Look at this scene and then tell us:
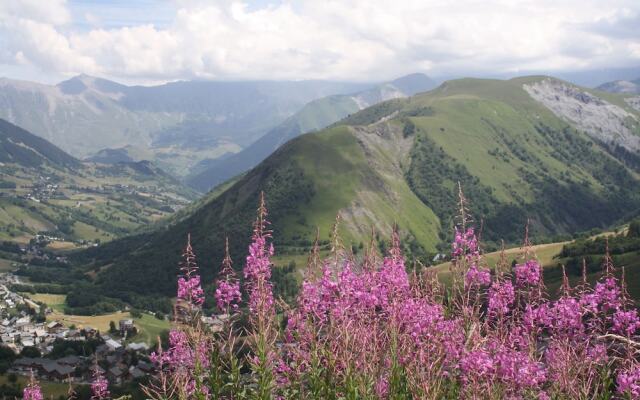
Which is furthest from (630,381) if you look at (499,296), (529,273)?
(529,273)

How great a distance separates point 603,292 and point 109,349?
19451 centimetres

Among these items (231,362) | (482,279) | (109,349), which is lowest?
(109,349)

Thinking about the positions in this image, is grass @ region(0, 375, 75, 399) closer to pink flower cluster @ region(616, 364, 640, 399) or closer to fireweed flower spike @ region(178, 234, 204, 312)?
fireweed flower spike @ region(178, 234, 204, 312)

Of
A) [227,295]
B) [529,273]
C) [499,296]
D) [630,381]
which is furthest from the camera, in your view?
[529,273]

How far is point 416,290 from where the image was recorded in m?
14.2

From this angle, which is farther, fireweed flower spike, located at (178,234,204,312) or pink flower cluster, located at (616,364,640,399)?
fireweed flower spike, located at (178,234,204,312)

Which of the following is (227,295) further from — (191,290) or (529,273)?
(529,273)

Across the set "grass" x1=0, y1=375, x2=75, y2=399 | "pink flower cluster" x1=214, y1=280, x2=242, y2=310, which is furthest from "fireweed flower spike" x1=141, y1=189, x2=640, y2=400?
"grass" x1=0, y1=375, x2=75, y2=399

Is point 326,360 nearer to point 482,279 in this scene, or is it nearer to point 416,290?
point 416,290

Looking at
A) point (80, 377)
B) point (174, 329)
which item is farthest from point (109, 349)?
point (174, 329)

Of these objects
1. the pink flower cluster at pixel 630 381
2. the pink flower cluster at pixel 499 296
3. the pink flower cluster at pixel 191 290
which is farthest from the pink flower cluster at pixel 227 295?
the pink flower cluster at pixel 630 381

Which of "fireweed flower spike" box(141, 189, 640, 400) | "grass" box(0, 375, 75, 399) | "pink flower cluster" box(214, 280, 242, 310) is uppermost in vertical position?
"pink flower cluster" box(214, 280, 242, 310)

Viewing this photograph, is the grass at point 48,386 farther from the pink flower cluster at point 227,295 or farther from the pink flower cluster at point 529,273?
the pink flower cluster at point 529,273

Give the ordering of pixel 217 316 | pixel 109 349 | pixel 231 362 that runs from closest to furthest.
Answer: pixel 231 362, pixel 217 316, pixel 109 349
